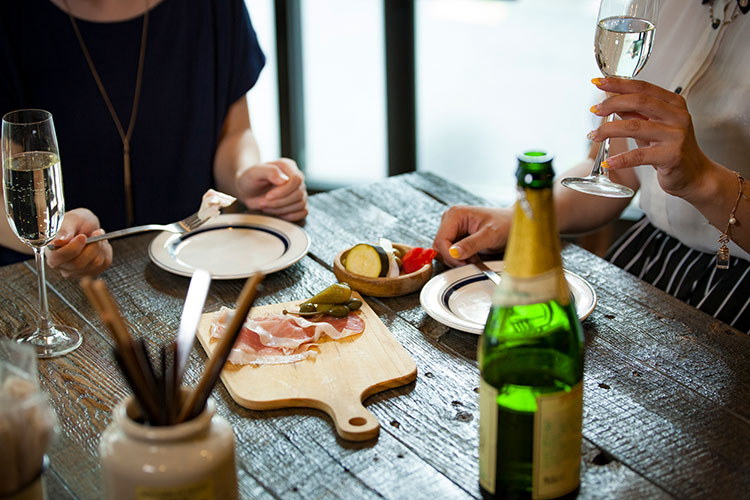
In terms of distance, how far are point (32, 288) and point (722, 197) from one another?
1161 mm

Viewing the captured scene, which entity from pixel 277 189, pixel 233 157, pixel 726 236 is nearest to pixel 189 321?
pixel 277 189

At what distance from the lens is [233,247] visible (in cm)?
156

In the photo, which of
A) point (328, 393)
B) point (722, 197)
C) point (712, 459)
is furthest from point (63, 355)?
point (722, 197)

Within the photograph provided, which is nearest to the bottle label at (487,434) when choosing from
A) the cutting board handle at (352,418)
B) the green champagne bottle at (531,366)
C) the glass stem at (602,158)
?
the green champagne bottle at (531,366)

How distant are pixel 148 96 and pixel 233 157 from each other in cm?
25

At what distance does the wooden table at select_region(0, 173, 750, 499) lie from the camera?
90cm

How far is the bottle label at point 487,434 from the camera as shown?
80 centimetres

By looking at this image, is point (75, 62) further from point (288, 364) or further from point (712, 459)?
point (712, 459)

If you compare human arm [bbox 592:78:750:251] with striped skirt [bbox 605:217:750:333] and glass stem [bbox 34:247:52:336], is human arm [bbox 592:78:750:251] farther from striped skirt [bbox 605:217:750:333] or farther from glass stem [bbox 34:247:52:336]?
A: glass stem [bbox 34:247:52:336]

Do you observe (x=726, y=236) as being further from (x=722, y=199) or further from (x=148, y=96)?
(x=148, y=96)

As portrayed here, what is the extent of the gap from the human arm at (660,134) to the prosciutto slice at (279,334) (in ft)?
1.58

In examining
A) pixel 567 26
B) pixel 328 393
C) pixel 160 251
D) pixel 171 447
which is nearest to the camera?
pixel 171 447

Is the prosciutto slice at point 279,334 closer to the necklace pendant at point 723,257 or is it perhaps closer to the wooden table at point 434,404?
the wooden table at point 434,404

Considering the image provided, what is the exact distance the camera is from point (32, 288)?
1.39 meters
